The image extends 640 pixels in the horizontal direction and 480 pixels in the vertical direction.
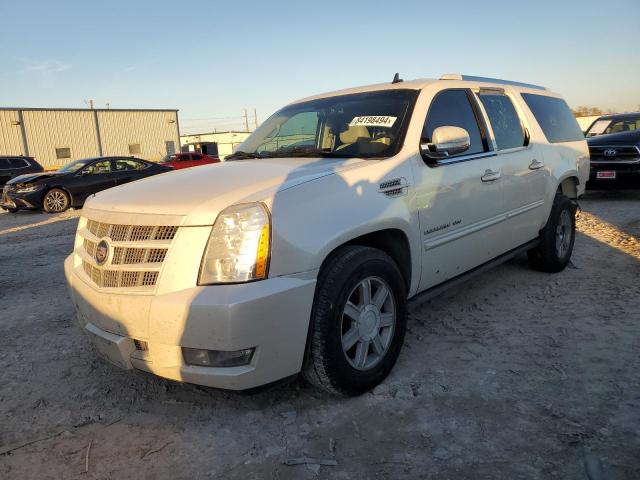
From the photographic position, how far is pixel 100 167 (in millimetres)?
13000

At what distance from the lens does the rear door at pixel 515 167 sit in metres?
3.89

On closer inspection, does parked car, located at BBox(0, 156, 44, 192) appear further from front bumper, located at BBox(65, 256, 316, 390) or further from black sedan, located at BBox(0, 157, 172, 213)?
front bumper, located at BBox(65, 256, 316, 390)

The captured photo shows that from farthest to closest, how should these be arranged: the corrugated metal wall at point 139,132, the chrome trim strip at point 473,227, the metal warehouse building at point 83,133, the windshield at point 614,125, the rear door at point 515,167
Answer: the corrugated metal wall at point 139,132, the metal warehouse building at point 83,133, the windshield at point 614,125, the rear door at point 515,167, the chrome trim strip at point 473,227

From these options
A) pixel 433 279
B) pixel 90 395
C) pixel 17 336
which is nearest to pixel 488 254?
pixel 433 279

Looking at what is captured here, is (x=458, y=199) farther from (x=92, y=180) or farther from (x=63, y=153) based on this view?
(x=63, y=153)

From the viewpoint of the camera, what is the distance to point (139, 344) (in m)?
2.39

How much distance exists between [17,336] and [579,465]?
12.9 feet

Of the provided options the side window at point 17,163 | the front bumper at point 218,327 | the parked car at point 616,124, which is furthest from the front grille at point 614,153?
the side window at point 17,163

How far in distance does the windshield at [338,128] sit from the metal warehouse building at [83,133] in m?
30.9

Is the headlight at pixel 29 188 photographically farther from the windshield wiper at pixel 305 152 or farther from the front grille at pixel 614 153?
the front grille at pixel 614 153

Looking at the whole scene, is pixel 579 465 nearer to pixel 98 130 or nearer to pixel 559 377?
pixel 559 377

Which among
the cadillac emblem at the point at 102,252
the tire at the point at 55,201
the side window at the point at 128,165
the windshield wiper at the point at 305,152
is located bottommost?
the tire at the point at 55,201

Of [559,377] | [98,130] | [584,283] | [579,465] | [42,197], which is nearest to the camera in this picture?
[579,465]

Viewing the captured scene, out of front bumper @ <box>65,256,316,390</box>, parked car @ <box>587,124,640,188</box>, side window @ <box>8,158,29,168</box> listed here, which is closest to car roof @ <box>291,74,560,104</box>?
front bumper @ <box>65,256,316,390</box>
